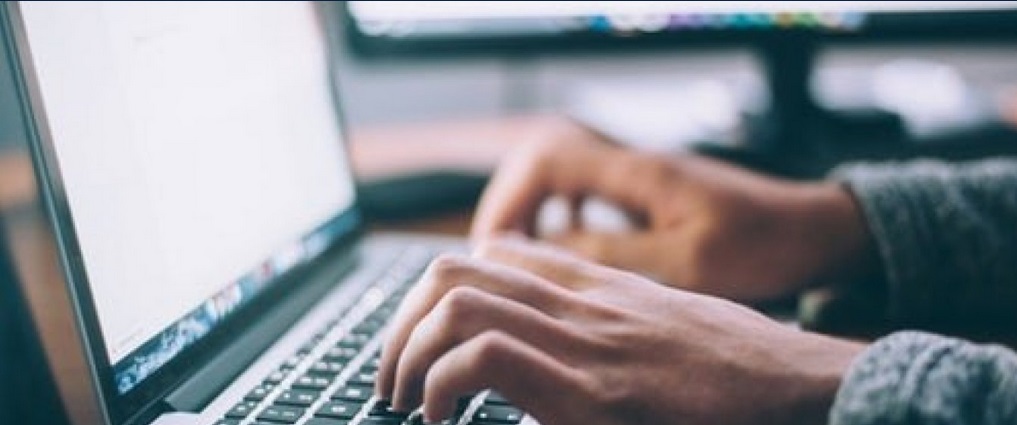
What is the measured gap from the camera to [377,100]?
4.49ft

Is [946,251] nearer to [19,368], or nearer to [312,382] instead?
[312,382]

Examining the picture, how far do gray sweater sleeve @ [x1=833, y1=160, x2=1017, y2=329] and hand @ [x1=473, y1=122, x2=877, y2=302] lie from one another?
0.09 ft

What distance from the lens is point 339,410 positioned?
1.82ft

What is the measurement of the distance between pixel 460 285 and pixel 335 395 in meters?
0.07

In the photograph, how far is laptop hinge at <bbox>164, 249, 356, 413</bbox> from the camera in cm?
57

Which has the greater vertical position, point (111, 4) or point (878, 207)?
point (111, 4)

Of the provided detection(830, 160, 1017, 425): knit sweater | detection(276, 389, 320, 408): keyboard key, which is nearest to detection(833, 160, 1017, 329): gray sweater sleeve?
detection(830, 160, 1017, 425): knit sweater

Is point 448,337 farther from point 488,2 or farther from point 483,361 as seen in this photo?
point 488,2

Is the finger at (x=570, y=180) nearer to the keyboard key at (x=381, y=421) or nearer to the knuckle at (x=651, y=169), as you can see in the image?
the knuckle at (x=651, y=169)

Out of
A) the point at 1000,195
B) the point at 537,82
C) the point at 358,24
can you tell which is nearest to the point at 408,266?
the point at 358,24

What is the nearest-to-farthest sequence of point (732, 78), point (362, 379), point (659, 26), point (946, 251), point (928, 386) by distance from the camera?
point (928, 386), point (362, 379), point (946, 251), point (659, 26), point (732, 78)

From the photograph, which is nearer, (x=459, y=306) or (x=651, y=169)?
(x=459, y=306)

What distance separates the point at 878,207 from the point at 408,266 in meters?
0.26

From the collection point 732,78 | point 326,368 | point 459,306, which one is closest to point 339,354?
point 326,368
